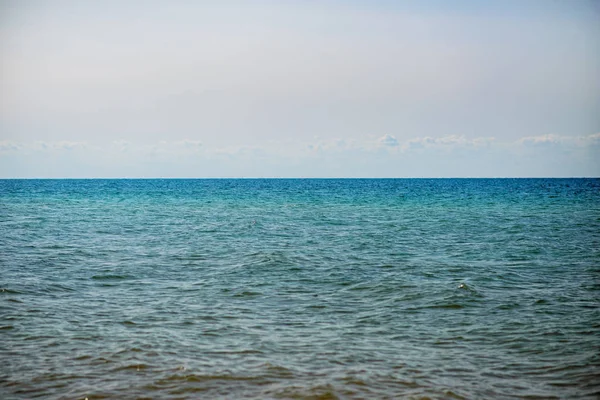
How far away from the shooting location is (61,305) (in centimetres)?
1402

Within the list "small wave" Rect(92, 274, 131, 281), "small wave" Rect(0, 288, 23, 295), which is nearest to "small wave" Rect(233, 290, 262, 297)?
"small wave" Rect(92, 274, 131, 281)

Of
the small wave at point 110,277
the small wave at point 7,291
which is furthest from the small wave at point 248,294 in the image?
the small wave at point 7,291

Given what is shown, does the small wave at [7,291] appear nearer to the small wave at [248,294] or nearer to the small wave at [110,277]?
the small wave at [110,277]

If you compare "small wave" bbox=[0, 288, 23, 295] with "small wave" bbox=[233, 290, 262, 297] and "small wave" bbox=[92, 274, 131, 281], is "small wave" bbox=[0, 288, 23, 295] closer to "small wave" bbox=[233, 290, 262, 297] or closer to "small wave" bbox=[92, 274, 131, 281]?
"small wave" bbox=[92, 274, 131, 281]

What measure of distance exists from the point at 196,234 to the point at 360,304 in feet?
62.6

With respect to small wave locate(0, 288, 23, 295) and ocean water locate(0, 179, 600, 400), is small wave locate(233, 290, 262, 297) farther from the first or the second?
small wave locate(0, 288, 23, 295)

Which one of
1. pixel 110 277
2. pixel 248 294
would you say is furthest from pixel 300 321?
pixel 110 277

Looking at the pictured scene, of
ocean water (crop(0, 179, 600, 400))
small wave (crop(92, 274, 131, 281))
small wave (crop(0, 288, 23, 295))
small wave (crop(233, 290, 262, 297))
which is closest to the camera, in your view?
ocean water (crop(0, 179, 600, 400))

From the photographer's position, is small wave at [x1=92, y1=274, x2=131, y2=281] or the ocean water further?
small wave at [x1=92, y1=274, x2=131, y2=281]

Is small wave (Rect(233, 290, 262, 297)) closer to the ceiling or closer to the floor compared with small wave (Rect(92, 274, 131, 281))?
closer to the ceiling

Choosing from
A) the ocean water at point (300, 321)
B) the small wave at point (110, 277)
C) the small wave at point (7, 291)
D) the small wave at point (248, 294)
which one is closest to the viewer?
the ocean water at point (300, 321)

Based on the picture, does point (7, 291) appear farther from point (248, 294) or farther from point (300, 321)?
point (300, 321)

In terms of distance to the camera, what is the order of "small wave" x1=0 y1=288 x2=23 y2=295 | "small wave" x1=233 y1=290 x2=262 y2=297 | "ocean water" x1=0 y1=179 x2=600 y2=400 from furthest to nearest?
"small wave" x1=0 y1=288 x2=23 y2=295 → "small wave" x1=233 y1=290 x2=262 y2=297 → "ocean water" x1=0 y1=179 x2=600 y2=400

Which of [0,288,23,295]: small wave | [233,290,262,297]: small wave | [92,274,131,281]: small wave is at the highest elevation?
[233,290,262,297]: small wave
